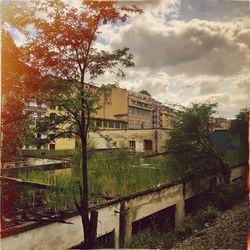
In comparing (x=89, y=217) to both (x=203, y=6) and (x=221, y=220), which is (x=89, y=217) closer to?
(x=221, y=220)

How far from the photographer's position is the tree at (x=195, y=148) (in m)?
5.55

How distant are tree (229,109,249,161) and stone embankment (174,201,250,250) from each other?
812 millimetres

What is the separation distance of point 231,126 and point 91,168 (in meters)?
2.11

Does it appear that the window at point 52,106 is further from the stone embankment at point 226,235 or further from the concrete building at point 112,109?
the stone embankment at point 226,235

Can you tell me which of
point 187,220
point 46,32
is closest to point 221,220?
point 187,220

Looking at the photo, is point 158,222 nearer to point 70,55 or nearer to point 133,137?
point 133,137

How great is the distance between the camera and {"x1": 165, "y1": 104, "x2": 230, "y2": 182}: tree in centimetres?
555

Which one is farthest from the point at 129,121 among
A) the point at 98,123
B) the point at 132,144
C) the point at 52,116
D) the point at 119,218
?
the point at 52,116

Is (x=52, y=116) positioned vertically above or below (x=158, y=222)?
above

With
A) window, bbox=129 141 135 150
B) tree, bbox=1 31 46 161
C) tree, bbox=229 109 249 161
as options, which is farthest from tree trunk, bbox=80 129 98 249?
tree, bbox=229 109 249 161

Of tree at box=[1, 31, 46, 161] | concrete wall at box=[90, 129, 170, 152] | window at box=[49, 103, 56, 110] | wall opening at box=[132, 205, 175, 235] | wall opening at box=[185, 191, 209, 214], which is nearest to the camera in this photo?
tree at box=[1, 31, 46, 161]

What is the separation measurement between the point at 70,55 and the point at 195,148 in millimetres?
3179

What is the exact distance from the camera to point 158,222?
4.89 metres

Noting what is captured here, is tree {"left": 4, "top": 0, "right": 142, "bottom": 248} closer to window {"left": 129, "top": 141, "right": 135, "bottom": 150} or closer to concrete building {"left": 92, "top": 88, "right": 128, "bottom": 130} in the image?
concrete building {"left": 92, "top": 88, "right": 128, "bottom": 130}
